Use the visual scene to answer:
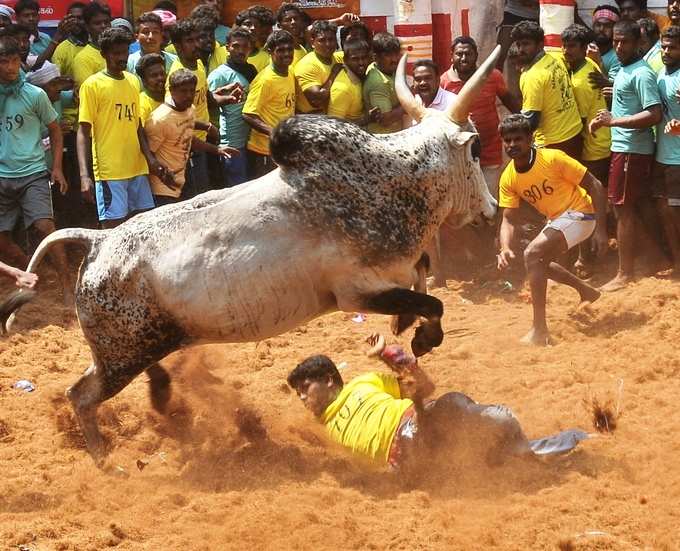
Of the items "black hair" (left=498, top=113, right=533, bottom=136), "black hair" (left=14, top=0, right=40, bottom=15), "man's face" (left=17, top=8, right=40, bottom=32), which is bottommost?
"black hair" (left=498, top=113, right=533, bottom=136)

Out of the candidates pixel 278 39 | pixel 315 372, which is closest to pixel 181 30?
pixel 278 39

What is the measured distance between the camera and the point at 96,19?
10.1 meters

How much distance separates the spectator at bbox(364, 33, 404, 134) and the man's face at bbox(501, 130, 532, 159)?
166 cm

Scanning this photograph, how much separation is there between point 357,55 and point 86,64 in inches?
92.2

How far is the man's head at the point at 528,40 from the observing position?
962cm

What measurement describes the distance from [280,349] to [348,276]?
2585 mm

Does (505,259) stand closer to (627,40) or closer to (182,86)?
(627,40)

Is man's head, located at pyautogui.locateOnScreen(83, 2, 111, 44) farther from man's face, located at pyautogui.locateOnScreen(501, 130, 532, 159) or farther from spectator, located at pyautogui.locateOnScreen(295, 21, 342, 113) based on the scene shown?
man's face, located at pyautogui.locateOnScreen(501, 130, 532, 159)

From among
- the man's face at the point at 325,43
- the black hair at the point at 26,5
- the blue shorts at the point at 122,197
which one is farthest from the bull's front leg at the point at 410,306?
the black hair at the point at 26,5

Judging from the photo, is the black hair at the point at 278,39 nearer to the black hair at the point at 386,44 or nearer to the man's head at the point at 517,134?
the black hair at the point at 386,44

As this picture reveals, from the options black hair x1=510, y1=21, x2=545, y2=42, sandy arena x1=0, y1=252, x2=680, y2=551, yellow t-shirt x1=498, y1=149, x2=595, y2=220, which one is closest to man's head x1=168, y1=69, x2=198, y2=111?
sandy arena x1=0, y1=252, x2=680, y2=551

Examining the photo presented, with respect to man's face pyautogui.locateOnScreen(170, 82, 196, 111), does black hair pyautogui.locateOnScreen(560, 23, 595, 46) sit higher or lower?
higher

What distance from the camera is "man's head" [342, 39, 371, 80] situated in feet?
32.6

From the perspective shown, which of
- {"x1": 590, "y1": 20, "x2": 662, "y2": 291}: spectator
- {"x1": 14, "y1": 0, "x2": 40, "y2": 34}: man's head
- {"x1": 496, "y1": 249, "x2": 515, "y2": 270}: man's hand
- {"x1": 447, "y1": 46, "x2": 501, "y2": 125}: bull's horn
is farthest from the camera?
{"x1": 14, "y1": 0, "x2": 40, "y2": 34}: man's head
